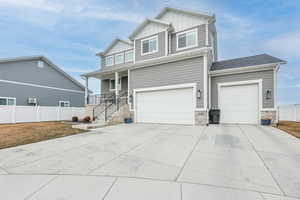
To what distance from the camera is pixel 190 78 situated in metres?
9.44

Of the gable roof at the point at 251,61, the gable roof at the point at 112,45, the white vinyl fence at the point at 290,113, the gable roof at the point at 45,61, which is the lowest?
the white vinyl fence at the point at 290,113

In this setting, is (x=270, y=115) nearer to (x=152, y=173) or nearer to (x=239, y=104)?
(x=239, y=104)

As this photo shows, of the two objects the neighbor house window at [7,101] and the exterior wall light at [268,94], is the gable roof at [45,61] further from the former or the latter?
the exterior wall light at [268,94]

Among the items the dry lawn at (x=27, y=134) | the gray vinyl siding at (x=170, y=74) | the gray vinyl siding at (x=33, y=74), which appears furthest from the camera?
the gray vinyl siding at (x=33, y=74)

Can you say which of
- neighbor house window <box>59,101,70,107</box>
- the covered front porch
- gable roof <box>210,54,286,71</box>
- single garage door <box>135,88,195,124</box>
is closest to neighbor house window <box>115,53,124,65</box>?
the covered front porch

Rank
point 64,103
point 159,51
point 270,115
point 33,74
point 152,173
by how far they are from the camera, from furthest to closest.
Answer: point 64,103 → point 33,74 → point 159,51 → point 270,115 → point 152,173

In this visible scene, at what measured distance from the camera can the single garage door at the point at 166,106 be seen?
9516 mm

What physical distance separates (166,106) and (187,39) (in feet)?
18.1

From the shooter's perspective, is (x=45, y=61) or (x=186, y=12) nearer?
(x=186, y=12)

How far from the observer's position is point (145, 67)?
11.1 m

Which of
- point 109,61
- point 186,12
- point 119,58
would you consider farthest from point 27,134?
point 186,12

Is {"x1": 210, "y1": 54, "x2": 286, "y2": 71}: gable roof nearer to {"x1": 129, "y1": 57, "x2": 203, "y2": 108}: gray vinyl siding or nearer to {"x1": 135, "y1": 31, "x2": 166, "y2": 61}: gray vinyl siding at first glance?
{"x1": 129, "y1": 57, "x2": 203, "y2": 108}: gray vinyl siding

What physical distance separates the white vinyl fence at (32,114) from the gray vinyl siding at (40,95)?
2.18m

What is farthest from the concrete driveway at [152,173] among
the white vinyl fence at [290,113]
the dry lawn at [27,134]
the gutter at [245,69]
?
the white vinyl fence at [290,113]
